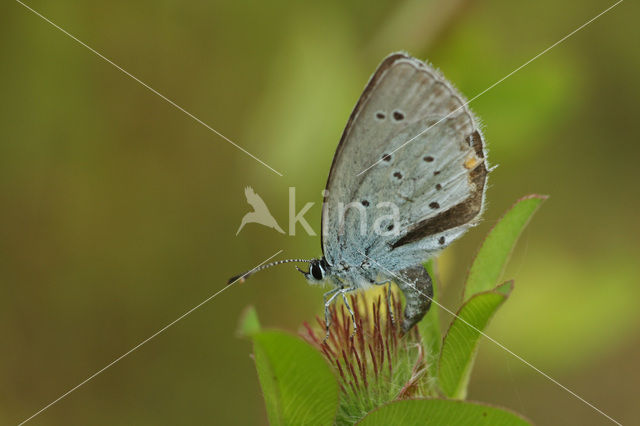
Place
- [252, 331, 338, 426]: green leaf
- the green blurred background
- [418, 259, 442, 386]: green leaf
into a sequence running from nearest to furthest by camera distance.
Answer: [252, 331, 338, 426]: green leaf < [418, 259, 442, 386]: green leaf < the green blurred background

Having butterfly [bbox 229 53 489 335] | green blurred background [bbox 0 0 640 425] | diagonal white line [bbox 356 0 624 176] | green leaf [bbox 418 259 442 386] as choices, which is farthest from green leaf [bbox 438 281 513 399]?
green blurred background [bbox 0 0 640 425]

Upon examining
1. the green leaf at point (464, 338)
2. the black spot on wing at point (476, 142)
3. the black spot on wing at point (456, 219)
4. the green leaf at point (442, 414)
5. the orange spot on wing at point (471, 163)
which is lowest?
the green leaf at point (442, 414)

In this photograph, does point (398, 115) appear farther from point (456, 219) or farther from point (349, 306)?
point (349, 306)

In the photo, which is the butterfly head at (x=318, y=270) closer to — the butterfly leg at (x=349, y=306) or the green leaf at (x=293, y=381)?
the butterfly leg at (x=349, y=306)

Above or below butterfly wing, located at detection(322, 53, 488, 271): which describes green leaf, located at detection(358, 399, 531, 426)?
below

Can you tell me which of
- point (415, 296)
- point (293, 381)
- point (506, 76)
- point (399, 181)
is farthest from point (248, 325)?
point (506, 76)

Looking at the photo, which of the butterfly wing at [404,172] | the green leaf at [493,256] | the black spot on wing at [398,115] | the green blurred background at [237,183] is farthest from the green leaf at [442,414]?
the green blurred background at [237,183]

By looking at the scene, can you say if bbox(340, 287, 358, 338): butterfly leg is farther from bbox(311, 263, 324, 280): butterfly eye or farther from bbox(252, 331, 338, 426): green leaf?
bbox(252, 331, 338, 426): green leaf
